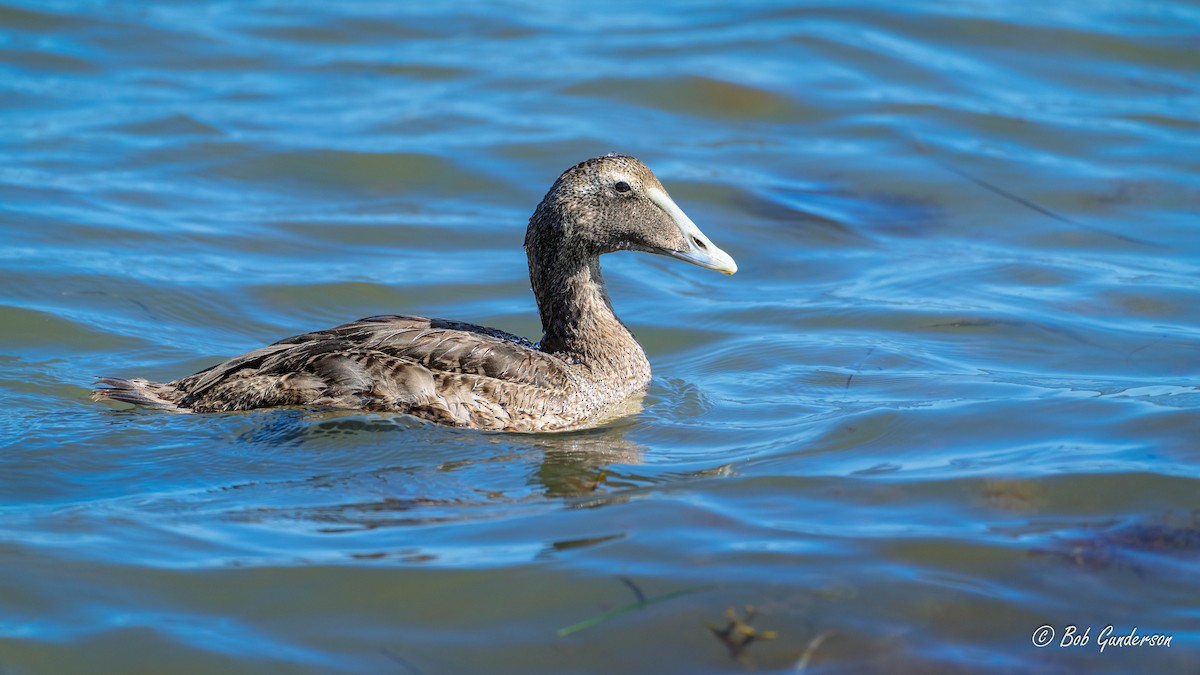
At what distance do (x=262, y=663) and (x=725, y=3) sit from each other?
13377mm

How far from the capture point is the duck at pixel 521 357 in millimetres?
6914

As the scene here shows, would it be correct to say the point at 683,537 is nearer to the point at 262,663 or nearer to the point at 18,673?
the point at 262,663

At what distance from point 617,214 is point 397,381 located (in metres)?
1.48

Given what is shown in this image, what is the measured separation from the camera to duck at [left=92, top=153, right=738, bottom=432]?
691cm

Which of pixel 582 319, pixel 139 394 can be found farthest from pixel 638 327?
pixel 139 394

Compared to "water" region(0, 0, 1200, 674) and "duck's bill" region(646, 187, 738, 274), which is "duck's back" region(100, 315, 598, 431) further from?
"duck's bill" region(646, 187, 738, 274)

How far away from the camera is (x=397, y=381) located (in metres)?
6.91

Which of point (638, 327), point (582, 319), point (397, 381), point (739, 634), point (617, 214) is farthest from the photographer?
point (638, 327)

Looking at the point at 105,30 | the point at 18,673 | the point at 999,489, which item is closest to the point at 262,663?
the point at 18,673

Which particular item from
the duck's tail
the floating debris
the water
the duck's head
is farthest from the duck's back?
the floating debris

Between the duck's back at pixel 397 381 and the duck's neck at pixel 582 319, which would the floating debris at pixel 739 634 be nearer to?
the duck's back at pixel 397 381

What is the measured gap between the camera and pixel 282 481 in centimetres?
635

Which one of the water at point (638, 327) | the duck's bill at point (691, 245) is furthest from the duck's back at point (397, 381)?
the duck's bill at point (691, 245)

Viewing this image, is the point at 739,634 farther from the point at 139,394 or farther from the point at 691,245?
the point at 139,394
